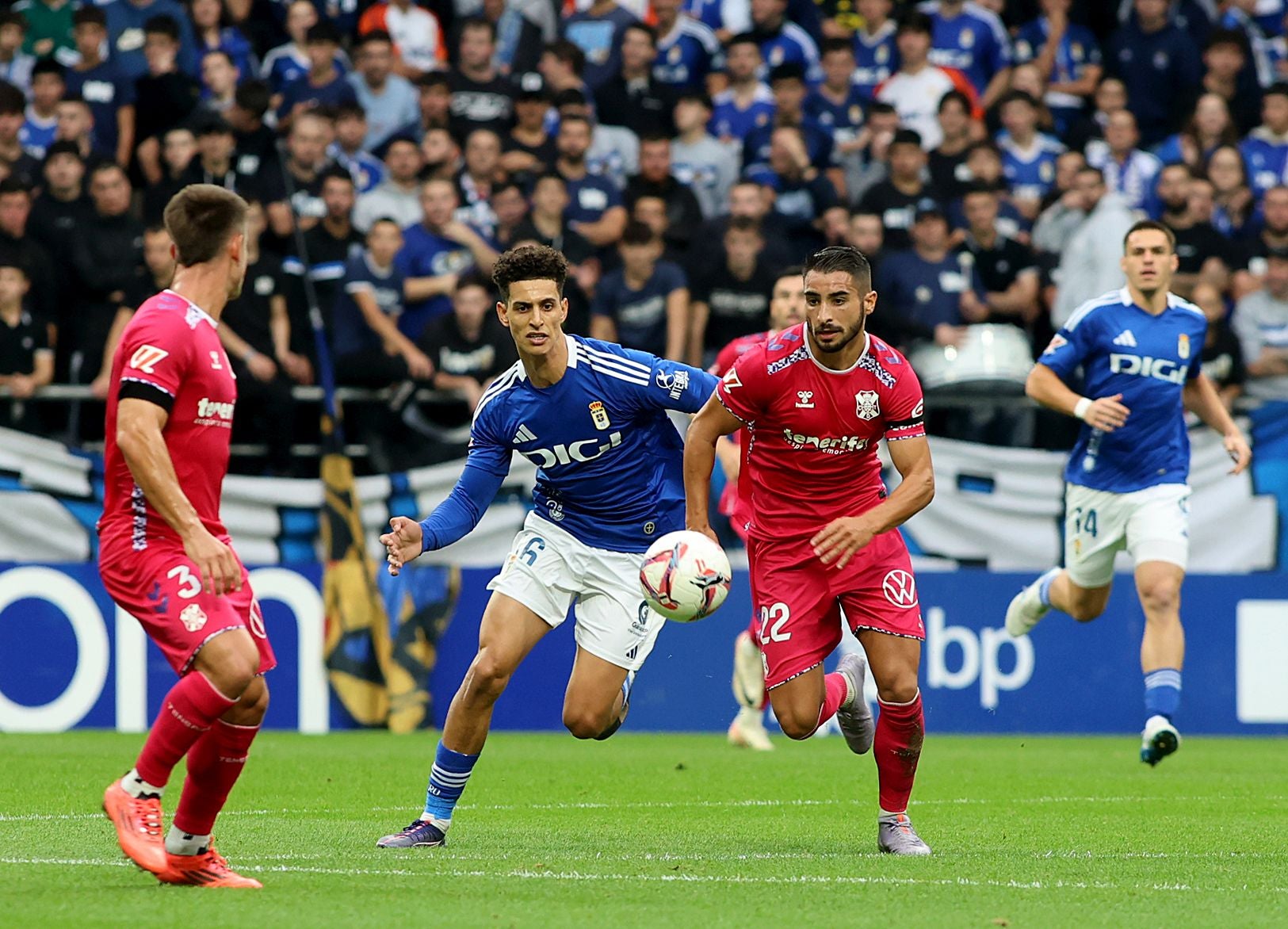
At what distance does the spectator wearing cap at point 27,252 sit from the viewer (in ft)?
47.0

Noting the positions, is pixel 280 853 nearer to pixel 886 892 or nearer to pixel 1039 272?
pixel 886 892

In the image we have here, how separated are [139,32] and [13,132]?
1.84 meters

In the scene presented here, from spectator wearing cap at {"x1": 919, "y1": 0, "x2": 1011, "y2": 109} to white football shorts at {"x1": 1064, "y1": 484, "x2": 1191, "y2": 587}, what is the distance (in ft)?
25.6

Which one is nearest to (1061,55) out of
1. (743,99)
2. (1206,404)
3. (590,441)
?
→ (743,99)

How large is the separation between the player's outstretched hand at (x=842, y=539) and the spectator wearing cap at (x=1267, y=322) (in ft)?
27.9

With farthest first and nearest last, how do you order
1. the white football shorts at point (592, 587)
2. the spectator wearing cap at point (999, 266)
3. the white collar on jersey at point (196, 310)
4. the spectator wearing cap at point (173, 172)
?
the spectator wearing cap at point (999, 266)
the spectator wearing cap at point (173, 172)
the white football shorts at point (592, 587)
the white collar on jersey at point (196, 310)

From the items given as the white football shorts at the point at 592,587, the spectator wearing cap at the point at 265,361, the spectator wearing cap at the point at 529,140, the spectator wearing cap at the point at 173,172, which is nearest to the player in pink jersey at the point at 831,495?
the white football shorts at the point at 592,587

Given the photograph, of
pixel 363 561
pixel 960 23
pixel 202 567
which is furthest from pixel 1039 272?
pixel 202 567

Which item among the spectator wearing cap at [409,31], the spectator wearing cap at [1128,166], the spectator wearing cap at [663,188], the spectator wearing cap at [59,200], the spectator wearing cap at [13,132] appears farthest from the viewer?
the spectator wearing cap at [409,31]

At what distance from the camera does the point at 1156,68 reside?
1855 centimetres

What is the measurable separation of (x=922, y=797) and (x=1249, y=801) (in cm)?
161

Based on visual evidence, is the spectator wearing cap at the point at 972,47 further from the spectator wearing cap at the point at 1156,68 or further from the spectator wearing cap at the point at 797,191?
the spectator wearing cap at the point at 797,191

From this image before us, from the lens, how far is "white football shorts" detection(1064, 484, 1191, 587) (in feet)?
35.7

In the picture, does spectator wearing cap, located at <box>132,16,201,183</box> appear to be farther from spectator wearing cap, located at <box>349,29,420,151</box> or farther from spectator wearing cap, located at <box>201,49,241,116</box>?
spectator wearing cap, located at <box>349,29,420,151</box>
